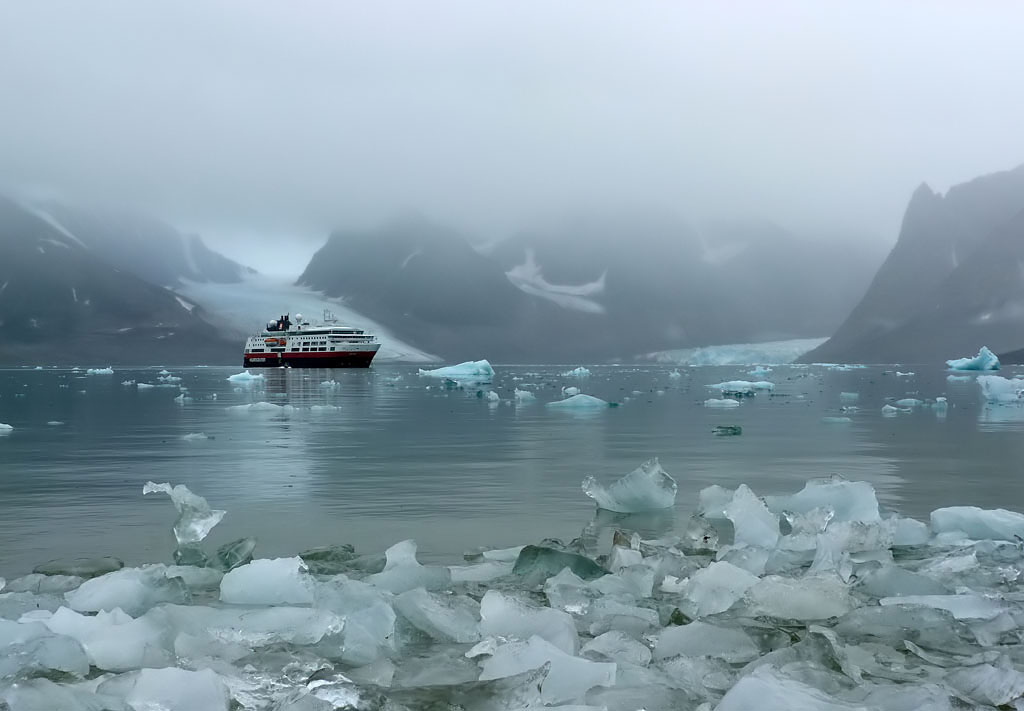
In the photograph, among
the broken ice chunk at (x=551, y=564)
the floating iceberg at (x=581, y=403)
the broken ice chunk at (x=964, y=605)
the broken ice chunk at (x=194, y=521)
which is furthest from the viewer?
the floating iceberg at (x=581, y=403)

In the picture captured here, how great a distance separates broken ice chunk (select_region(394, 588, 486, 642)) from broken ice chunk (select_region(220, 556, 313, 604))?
0.55 m

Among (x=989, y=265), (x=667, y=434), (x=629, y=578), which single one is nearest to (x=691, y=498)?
(x=629, y=578)

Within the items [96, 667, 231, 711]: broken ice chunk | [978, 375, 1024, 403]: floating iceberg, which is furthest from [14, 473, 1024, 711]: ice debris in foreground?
[978, 375, 1024, 403]: floating iceberg

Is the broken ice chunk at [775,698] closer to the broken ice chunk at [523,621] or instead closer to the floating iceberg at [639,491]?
the broken ice chunk at [523,621]

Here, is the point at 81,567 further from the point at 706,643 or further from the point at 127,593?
the point at 706,643

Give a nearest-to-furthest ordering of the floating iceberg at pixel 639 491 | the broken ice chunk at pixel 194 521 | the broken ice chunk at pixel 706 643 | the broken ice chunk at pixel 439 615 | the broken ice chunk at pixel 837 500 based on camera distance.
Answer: the broken ice chunk at pixel 706 643, the broken ice chunk at pixel 439 615, the broken ice chunk at pixel 194 521, the broken ice chunk at pixel 837 500, the floating iceberg at pixel 639 491

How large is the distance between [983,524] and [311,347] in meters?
107

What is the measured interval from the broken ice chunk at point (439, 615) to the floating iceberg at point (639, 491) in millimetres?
3280

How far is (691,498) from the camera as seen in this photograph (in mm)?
8250

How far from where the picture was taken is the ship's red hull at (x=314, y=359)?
106 m

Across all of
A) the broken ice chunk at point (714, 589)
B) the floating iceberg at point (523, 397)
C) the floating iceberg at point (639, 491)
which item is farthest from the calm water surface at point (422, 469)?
the floating iceberg at point (523, 397)

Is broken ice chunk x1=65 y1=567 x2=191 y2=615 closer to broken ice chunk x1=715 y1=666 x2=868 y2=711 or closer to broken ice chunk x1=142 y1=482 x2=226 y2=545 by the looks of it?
broken ice chunk x1=142 y1=482 x2=226 y2=545

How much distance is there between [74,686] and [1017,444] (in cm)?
1402

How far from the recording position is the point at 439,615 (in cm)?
409
